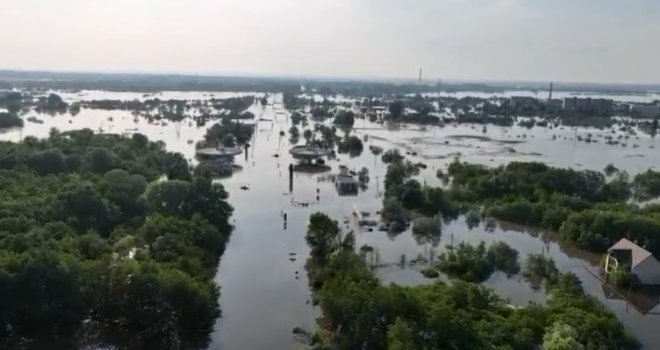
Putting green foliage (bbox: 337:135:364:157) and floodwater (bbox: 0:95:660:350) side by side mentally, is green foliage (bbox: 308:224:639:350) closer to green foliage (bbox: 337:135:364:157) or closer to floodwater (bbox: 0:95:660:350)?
floodwater (bbox: 0:95:660:350)

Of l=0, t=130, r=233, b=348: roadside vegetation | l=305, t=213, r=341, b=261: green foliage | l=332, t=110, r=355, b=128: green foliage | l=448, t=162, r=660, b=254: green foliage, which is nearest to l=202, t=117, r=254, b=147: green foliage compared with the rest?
l=332, t=110, r=355, b=128: green foliage

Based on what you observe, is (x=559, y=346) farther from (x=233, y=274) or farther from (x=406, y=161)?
(x=406, y=161)

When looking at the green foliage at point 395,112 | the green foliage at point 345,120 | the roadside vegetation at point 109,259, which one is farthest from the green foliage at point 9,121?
the green foliage at point 395,112

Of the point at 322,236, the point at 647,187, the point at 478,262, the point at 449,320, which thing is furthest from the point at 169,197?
the point at 647,187

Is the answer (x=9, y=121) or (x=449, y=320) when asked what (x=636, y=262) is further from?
(x=9, y=121)

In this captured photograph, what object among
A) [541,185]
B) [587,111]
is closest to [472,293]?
[541,185]

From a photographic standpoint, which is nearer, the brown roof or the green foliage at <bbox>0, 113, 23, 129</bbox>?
the brown roof
